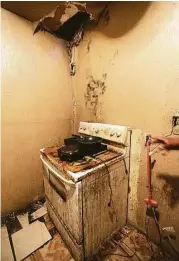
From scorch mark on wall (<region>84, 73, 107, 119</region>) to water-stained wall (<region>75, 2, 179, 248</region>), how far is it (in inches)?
0.4

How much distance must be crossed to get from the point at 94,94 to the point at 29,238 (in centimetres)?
167

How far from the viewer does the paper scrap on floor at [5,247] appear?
1357mm

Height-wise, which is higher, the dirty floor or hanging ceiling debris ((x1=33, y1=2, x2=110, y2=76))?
hanging ceiling debris ((x1=33, y1=2, x2=110, y2=76))

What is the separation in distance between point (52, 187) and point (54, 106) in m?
1.03

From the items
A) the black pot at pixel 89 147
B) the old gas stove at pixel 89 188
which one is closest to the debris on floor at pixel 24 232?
the old gas stove at pixel 89 188

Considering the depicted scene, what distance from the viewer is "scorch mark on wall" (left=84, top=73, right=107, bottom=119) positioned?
70.1 inches

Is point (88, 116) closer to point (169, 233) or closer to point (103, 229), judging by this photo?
point (103, 229)

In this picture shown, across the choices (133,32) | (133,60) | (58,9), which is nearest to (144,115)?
(133,60)

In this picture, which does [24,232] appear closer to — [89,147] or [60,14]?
[89,147]

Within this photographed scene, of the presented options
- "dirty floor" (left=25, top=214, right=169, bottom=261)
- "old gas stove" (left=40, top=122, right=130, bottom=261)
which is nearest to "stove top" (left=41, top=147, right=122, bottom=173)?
"old gas stove" (left=40, top=122, right=130, bottom=261)

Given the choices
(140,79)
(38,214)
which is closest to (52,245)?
(38,214)

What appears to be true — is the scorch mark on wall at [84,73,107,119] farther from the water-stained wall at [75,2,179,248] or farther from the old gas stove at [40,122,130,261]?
the old gas stove at [40,122,130,261]

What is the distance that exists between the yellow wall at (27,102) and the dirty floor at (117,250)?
0.67 meters

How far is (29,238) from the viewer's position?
153 centimetres
